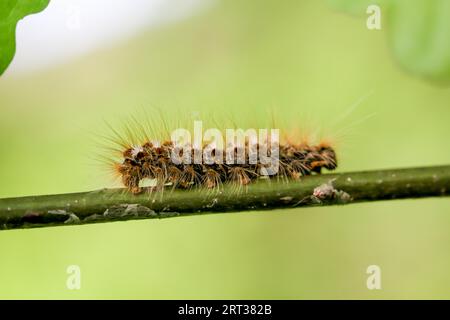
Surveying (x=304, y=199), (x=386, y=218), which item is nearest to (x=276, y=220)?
(x=386, y=218)

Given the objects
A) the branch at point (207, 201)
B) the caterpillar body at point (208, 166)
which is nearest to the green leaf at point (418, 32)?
the branch at point (207, 201)

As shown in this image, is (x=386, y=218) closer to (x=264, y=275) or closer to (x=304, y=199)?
(x=264, y=275)

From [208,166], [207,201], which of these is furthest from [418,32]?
[208,166]

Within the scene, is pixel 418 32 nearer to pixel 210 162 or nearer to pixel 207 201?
pixel 207 201

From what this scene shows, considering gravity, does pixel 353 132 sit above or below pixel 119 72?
below

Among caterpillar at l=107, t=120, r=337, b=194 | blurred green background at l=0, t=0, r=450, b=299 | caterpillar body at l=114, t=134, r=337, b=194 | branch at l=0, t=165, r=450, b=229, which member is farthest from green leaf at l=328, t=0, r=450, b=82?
blurred green background at l=0, t=0, r=450, b=299

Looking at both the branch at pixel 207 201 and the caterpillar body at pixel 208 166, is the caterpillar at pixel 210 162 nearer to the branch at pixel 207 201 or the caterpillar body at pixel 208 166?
the caterpillar body at pixel 208 166

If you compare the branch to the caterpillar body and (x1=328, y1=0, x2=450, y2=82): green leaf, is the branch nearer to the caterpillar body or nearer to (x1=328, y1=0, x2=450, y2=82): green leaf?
the caterpillar body
